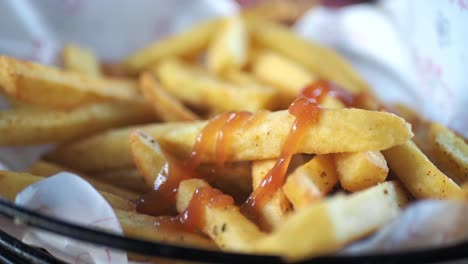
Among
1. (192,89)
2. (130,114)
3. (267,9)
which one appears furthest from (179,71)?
(267,9)

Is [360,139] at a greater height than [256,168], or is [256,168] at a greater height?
[360,139]

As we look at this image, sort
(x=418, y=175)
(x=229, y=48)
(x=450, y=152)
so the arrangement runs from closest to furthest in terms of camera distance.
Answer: (x=418, y=175)
(x=450, y=152)
(x=229, y=48)

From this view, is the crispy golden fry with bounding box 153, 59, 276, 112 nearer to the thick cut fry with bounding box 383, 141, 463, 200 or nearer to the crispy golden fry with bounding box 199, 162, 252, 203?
the crispy golden fry with bounding box 199, 162, 252, 203

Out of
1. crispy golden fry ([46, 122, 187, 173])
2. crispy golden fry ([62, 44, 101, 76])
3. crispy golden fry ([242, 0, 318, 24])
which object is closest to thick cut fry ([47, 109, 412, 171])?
crispy golden fry ([46, 122, 187, 173])

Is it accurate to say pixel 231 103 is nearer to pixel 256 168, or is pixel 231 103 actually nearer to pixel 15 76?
pixel 256 168

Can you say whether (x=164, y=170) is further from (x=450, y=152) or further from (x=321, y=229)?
(x=450, y=152)

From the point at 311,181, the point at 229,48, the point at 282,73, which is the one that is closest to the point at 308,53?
the point at 282,73
